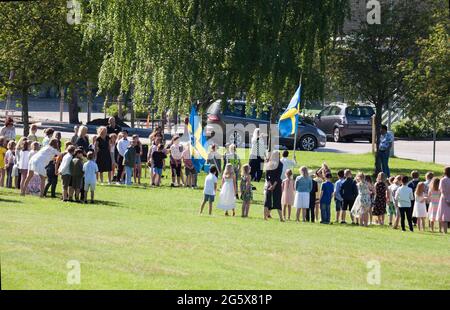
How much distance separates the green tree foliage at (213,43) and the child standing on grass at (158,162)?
9.85 feet

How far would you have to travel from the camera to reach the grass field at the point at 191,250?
711 inches

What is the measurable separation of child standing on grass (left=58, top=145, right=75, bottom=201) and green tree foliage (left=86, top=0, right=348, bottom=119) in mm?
7692

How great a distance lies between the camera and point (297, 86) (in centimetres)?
3747

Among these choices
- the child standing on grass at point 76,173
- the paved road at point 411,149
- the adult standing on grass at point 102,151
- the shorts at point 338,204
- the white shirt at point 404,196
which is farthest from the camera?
the paved road at point 411,149

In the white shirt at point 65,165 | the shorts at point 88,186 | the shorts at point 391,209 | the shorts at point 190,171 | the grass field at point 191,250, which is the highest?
the white shirt at point 65,165

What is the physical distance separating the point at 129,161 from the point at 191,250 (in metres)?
12.2

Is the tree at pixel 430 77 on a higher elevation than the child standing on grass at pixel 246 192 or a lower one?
higher

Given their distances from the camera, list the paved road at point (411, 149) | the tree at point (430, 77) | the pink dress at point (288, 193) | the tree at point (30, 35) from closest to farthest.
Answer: the pink dress at point (288, 193) < the tree at point (430, 77) < the tree at point (30, 35) < the paved road at point (411, 149)

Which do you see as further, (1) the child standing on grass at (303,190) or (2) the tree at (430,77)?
(2) the tree at (430,77)

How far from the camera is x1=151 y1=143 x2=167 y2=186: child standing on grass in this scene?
33.9 metres

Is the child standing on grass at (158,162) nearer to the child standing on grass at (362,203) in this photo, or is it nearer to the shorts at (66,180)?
the shorts at (66,180)

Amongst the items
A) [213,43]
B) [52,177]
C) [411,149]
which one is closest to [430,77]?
[213,43]

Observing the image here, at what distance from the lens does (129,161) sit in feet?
109

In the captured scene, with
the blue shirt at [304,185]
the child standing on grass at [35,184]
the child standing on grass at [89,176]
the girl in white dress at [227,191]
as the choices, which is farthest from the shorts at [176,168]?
the blue shirt at [304,185]
